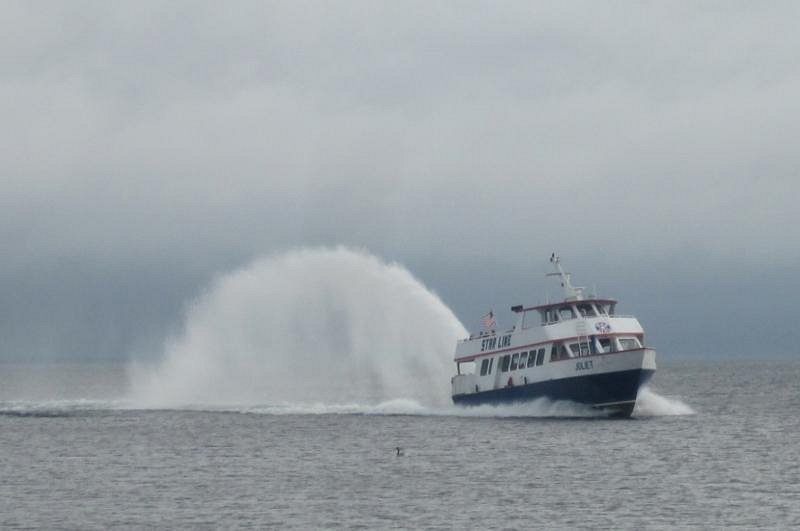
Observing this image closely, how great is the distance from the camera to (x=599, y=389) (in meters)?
72.6

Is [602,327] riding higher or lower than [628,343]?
higher

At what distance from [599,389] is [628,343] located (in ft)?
12.2

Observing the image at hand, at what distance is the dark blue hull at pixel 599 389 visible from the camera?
71.7 metres

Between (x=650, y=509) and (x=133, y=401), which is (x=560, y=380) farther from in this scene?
(x=133, y=401)

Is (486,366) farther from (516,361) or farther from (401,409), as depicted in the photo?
(401,409)

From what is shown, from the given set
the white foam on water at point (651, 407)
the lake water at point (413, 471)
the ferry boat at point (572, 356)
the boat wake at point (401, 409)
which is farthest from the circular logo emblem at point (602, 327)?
the white foam on water at point (651, 407)

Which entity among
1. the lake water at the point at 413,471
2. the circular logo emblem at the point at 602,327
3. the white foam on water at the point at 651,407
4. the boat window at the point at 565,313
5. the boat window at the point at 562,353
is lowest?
the lake water at the point at 413,471

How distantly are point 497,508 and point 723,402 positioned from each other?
73243 mm

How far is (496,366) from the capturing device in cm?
7875

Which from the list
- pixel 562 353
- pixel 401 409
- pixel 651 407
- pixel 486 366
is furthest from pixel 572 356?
pixel 401 409

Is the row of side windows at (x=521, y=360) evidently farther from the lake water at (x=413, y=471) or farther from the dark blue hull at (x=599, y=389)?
the lake water at (x=413, y=471)

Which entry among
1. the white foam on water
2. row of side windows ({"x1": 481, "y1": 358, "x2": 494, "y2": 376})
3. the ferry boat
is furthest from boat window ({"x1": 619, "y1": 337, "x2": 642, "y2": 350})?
Result: row of side windows ({"x1": 481, "y1": 358, "x2": 494, "y2": 376})

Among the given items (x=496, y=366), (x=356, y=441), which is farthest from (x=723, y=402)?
(x=356, y=441)

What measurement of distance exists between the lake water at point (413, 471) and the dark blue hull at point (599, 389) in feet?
3.66
